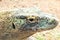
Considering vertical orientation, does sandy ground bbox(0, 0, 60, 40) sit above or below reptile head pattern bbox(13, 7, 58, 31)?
below

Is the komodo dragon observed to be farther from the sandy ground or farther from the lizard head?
the sandy ground

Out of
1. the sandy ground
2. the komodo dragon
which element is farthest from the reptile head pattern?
the sandy ground

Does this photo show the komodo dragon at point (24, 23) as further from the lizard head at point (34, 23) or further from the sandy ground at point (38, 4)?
the sandy ground at point (38, 4)

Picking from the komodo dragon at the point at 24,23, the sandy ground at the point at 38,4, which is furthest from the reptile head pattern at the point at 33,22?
the sandy ground at the point at 38,4

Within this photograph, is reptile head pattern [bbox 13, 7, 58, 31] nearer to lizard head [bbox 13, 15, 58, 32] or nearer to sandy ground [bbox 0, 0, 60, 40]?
lizard head [bbox 13, 15, 58, 32]

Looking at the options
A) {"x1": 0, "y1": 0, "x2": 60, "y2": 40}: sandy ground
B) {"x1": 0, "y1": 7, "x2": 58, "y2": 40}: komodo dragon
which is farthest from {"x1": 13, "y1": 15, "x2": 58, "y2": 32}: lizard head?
{"x1": 0, "y1": 0, "x2": 60, "y2": 40}: sandy ground

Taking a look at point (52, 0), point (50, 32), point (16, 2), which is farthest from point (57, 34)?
point (52, 0)

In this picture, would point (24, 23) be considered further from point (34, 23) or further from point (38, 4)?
point (38, 4)

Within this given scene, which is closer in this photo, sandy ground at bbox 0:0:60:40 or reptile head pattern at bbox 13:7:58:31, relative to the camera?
reptile head pattern at bbox 13:7:58:31
